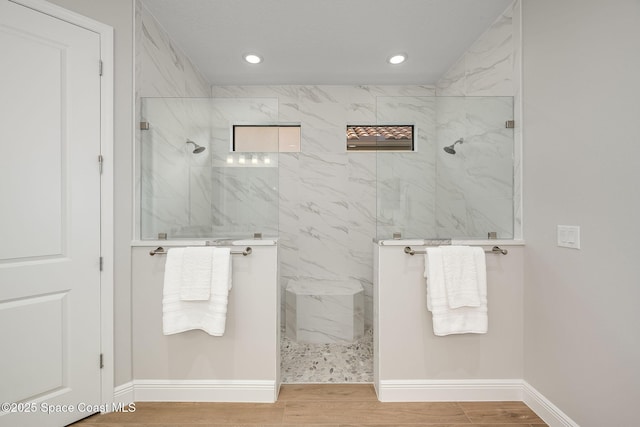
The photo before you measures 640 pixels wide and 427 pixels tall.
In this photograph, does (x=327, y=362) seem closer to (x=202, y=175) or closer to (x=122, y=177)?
(x=202, y=175)

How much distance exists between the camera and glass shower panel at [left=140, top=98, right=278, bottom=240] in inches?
77.0

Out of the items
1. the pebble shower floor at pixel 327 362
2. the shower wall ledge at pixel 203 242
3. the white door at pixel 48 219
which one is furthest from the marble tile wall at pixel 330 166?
the pebble shower floor at pixel 327 362

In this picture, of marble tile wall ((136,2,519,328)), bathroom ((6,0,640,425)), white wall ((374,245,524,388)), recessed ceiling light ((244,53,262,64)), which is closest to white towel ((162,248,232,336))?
bathroom ((6,0,640,425))

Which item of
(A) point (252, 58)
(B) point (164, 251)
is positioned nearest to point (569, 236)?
(B) point (164, 251)

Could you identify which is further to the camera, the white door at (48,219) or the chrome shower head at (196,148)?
the chrome shower head at (196,148)

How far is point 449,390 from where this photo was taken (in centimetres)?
188

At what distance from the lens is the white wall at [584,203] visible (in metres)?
1.25

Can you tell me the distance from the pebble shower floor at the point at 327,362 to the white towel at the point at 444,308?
0.74 metres

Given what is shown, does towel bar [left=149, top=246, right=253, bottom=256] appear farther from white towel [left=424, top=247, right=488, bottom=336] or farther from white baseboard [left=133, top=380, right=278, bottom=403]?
white towel [left=424, top=247, right=488, bottom=336]

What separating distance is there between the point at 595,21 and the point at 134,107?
8.35 ft

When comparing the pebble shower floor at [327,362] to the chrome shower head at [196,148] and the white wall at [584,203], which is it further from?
the chrome shower head at [196,148]

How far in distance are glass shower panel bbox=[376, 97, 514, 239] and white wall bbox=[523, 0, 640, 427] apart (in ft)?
0.53

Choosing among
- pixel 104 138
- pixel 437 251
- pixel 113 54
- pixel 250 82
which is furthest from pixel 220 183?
pixel 250 82

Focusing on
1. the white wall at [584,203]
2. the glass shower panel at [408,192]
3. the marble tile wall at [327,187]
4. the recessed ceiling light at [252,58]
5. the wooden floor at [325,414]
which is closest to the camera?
the white wall at [584,203]
